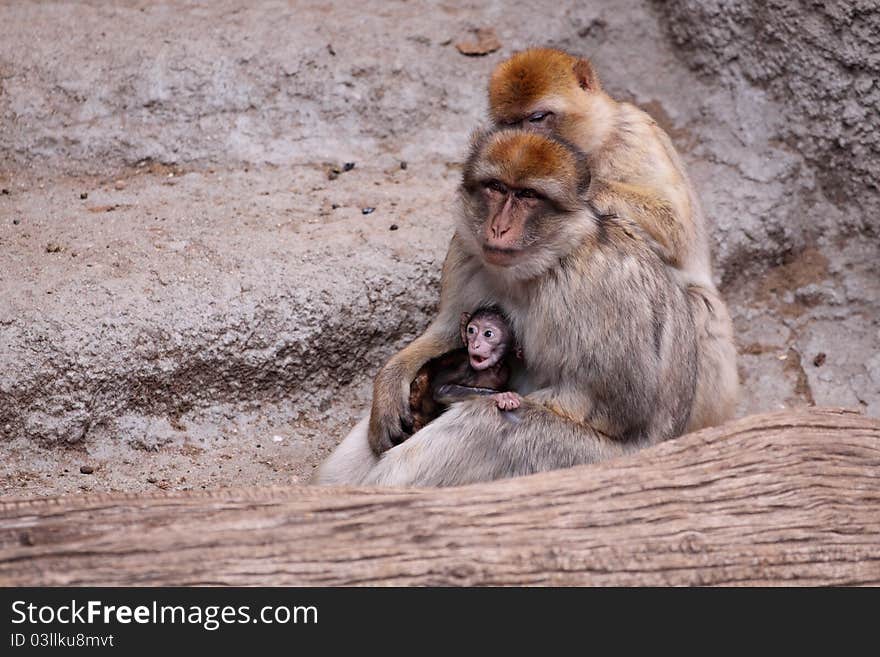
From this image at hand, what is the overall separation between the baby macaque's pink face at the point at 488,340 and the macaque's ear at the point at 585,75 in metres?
1.50

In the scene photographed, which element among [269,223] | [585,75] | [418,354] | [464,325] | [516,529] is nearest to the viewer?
[516,529]

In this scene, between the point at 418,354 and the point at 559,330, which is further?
the point at 418,354

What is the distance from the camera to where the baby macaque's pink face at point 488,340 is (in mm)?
5297

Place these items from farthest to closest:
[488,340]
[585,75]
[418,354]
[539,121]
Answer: [585,75] < [539,121] < [418,354] < [488,340]

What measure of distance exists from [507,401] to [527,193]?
849mm

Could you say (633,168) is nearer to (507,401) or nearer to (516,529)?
(507,401)

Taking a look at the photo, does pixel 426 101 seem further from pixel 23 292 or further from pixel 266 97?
pixel 23 292

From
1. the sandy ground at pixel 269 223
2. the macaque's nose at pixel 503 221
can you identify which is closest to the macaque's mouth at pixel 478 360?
the macaque's nose at pixel 503 221

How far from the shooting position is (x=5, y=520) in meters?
3.86

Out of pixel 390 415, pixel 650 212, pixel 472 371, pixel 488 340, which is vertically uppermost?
pixel 650 212

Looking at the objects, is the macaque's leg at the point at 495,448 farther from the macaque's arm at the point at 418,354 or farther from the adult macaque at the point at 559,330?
the macaque's arm at the point at 418,354

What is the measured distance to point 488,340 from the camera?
5.30 m

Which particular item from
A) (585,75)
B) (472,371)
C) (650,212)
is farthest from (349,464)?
(585,75)

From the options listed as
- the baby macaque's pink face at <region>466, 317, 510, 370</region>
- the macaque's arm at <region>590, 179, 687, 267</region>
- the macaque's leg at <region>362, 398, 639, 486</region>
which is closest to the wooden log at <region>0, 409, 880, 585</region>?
the macaque's leg at <region>362, 398, 639, 486</region>
